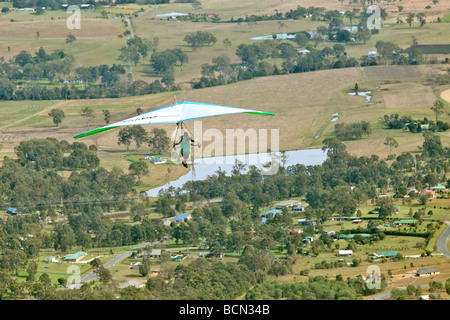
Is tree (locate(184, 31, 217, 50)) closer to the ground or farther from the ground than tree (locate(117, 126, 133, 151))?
farther from the ground

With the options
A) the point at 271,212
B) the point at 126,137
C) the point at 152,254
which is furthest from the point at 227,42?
the point at 152,254

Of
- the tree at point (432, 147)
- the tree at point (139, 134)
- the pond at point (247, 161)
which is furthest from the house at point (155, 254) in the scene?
the tree at point (432, 147)

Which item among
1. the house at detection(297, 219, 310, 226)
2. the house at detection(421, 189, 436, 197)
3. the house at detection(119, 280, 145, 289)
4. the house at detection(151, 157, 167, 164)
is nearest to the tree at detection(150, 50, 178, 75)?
the house at detection(151, 157, 167, 164)

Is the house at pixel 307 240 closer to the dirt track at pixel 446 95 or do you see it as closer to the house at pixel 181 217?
the house at pixel 181 217

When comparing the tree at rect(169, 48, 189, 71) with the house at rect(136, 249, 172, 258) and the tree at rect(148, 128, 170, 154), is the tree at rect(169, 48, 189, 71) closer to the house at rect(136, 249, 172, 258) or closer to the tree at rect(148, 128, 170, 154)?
the tree at rect(148, 128, 170, 154)

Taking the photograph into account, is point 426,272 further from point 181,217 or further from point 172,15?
point 172,15
